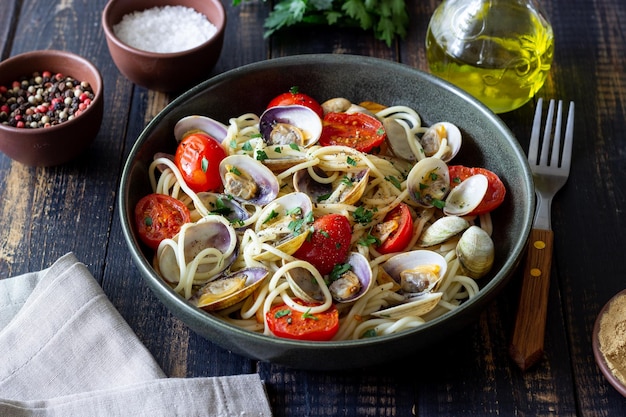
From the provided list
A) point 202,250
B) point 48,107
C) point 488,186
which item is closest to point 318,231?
point 202,250

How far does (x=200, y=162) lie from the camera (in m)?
3.15

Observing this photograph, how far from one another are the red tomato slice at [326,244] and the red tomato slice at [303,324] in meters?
0.19

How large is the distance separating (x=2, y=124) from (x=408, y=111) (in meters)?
1.79

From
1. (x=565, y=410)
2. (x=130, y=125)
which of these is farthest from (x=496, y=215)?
(x=130, y=125)

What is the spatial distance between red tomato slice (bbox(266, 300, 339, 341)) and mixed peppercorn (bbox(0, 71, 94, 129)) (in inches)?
56.7

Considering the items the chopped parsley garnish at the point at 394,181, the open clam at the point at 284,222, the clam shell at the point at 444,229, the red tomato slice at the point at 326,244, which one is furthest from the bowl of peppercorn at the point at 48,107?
the clam shell at the point at 444,229

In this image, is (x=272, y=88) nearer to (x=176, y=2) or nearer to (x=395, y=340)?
(x=176, y=2)

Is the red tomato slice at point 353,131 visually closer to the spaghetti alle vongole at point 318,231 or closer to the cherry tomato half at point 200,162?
the spaghetti alle vongole at point 318,231

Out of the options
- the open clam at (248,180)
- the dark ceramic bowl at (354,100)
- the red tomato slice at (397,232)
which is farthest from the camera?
the open clam at (248,180)

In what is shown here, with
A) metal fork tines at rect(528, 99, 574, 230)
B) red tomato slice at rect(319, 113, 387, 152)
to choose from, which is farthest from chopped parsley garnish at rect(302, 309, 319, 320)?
metal fork tines at rect(528, 99, 574, 230)

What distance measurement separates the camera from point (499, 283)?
2.67m

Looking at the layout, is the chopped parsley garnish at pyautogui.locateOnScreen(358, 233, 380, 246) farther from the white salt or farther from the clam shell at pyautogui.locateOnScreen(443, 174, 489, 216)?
the white salt

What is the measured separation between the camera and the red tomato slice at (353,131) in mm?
3293

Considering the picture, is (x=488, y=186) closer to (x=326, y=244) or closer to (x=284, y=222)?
(x=326, y=244)
